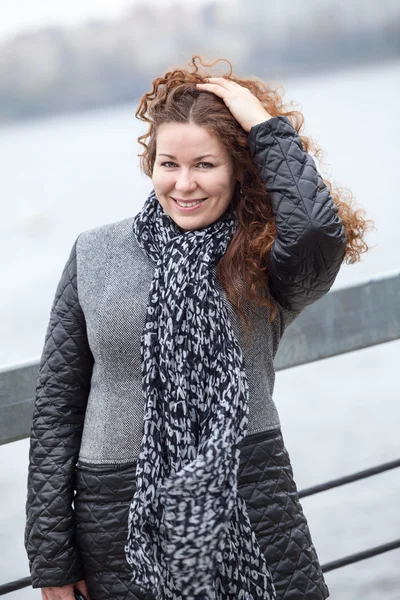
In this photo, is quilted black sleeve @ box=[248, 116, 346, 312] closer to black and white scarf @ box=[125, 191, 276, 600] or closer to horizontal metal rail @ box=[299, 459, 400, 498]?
Answer: black and white scarf @ box=[125, 191, 276, 600]

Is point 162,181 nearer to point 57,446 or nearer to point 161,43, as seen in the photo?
point 57,446

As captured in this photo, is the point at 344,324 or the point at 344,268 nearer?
the point at 344,324

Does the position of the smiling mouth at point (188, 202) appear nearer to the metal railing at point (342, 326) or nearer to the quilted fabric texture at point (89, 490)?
the quilted fabric texture at point (89, 490)

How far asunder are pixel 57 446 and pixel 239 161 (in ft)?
2.28

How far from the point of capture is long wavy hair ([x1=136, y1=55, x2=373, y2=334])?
1.65 m

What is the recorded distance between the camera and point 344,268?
704cm

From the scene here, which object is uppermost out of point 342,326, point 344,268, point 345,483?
point 344,268

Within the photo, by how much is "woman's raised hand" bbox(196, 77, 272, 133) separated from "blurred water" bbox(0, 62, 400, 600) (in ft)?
8.02

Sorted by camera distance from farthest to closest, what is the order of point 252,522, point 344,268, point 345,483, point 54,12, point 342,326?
point 344,268, point 54,12, point 345,483, point 342,326, point 252,522

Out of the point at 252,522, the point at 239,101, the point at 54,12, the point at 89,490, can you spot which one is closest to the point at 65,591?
the point at 89,490

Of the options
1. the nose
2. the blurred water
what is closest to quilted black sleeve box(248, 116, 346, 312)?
the nose

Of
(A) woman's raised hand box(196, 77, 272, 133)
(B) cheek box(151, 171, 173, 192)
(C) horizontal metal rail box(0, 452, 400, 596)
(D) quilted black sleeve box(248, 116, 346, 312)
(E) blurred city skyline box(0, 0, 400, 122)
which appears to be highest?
(E) blurred city skyline box(0, 0, 400, 122)

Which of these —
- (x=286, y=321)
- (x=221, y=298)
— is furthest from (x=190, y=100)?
(x=286, y=321)

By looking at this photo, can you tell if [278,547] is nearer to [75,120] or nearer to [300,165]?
[300,165]
